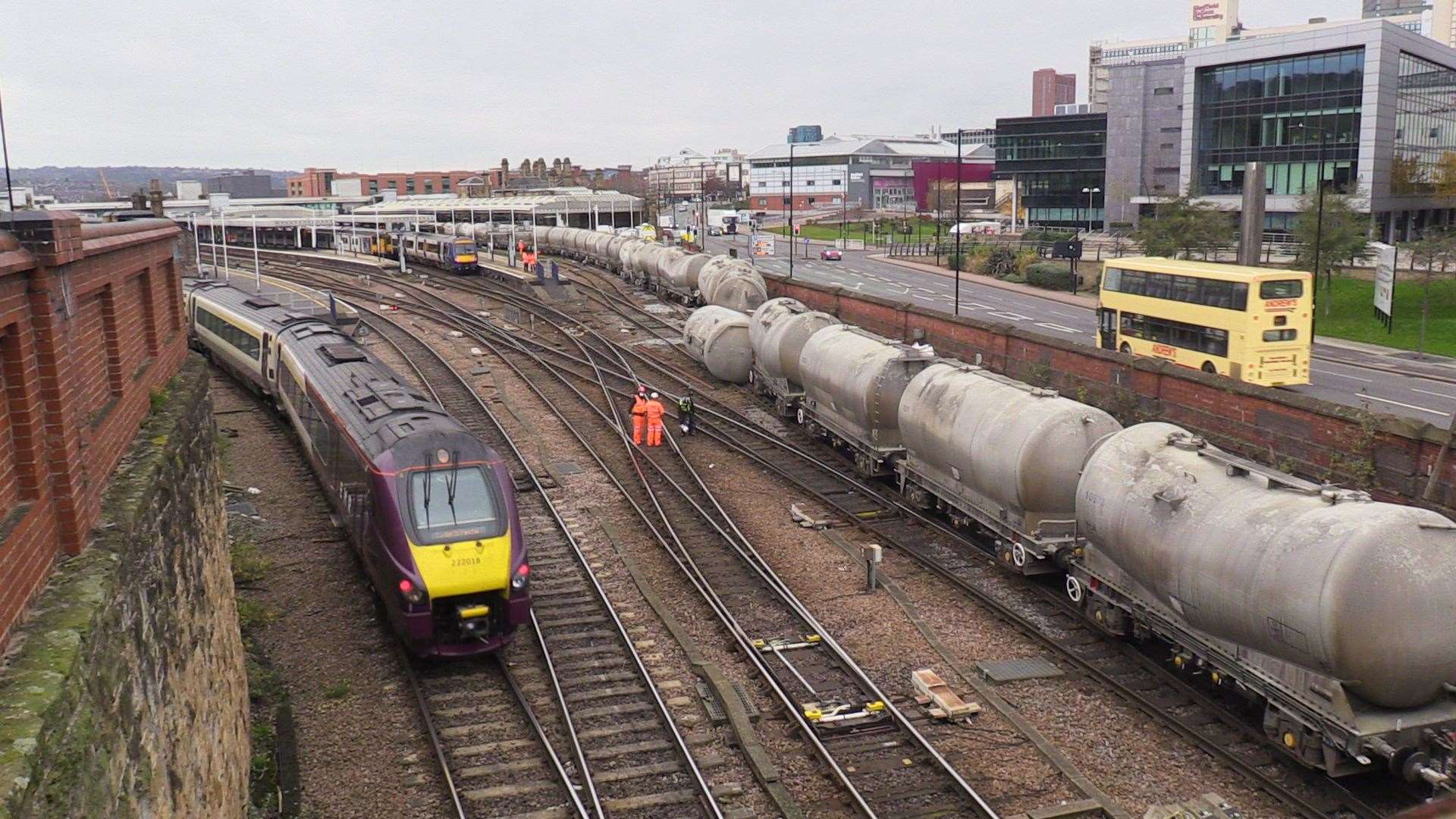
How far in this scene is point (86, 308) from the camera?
346 inches

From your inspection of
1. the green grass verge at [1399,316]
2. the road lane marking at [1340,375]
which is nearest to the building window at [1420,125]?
the green grass verge at [1399,316]

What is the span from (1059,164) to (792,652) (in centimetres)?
9119

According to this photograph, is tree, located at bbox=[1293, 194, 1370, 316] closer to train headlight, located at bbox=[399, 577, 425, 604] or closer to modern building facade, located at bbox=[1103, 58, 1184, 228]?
modern building facade, located at bbox=[1103, 58, 1184, 228]

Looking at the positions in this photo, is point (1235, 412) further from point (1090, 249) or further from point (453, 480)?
point (1090, 249)

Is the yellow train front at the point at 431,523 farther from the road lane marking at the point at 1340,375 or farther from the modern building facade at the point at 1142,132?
the modern building facade at the point at 1142,132

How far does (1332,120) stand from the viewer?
209ft

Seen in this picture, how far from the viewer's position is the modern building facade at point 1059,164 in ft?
309

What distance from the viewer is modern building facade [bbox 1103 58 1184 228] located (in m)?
87.4

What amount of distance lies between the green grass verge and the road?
2939 millimetres

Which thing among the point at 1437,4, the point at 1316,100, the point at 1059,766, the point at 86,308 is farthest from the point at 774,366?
the point at 1437,4

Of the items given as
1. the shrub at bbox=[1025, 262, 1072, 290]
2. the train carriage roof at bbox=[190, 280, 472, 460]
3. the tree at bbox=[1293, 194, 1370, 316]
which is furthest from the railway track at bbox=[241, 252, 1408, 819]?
the shrub at bbox=[1025, 262, 1072, 290]

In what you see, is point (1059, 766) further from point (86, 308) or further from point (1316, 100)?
point (1316, 100)

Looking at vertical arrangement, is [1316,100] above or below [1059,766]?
above

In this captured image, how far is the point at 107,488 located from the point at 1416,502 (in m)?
17.0
